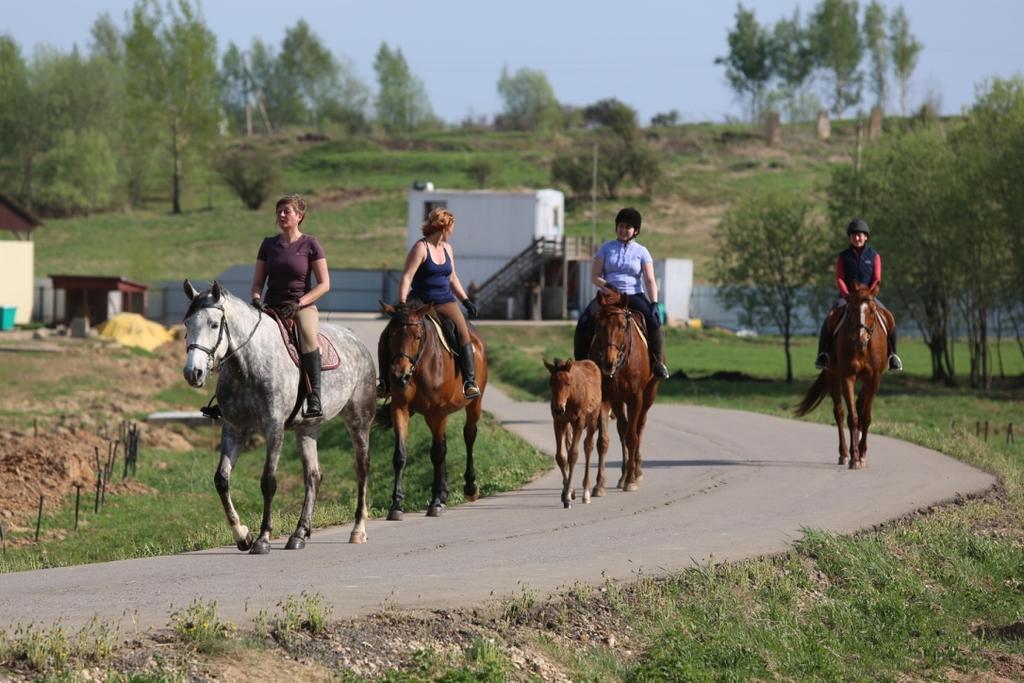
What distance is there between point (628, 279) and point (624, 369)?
43.3 inches

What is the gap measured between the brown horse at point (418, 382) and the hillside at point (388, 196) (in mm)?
66754

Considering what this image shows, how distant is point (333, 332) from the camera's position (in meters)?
14.9

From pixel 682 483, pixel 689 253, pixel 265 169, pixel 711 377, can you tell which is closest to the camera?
pixel 682 483

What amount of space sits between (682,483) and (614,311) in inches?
100

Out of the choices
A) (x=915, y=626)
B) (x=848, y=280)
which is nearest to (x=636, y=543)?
(x=915, y=626)

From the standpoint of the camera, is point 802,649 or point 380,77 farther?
point 380,77

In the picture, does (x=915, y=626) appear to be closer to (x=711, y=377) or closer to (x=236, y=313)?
(x=236, y=313)

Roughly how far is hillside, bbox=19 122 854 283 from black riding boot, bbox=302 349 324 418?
68.7 m

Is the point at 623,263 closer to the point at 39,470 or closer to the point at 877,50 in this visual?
the point at 39,470

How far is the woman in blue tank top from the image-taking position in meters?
15.8

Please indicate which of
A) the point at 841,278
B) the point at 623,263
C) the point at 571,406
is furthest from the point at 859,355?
the point at 571,406

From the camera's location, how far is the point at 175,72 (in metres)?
119

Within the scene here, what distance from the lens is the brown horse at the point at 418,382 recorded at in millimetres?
15328

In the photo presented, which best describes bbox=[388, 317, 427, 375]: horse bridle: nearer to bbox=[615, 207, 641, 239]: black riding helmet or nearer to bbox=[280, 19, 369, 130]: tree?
bbox=[615, 207, 641, 239]: black riding helmet
